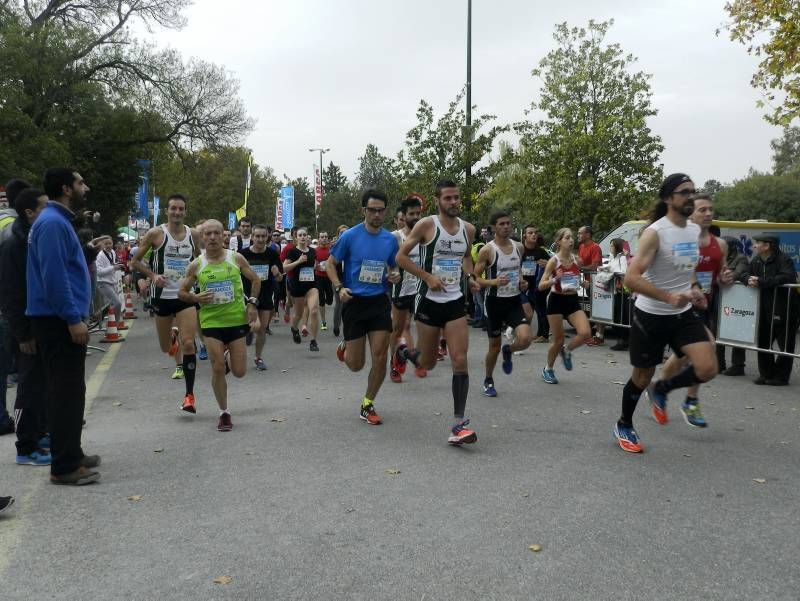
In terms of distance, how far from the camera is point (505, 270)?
8641mm

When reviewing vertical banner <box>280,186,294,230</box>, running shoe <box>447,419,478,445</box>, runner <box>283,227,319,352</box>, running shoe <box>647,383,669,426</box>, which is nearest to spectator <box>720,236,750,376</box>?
running shoe <box>647,383,669,426</box>

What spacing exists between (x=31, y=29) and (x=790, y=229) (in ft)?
78.4

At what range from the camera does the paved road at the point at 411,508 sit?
364 cm

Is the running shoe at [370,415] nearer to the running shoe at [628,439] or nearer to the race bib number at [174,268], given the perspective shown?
the running shoe at [628,439]

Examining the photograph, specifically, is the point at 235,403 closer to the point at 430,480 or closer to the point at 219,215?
the point at 430,480

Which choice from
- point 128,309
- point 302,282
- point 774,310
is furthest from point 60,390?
point 128,309

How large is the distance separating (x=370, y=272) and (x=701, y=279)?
295 centimetres

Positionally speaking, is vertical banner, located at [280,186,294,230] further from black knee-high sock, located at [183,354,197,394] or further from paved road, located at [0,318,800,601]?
paved road, located at [0,318,800,601]

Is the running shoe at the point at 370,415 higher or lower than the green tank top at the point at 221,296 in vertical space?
lower

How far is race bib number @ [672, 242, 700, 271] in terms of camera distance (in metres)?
5.72

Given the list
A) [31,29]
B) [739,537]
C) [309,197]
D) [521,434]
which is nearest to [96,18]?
[31,29]

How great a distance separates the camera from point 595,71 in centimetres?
2820

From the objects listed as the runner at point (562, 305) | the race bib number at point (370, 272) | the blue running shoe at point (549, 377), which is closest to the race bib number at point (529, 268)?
the runner at point (562, 305)

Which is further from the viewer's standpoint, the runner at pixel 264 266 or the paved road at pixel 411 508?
the runner at pixel 264 266
